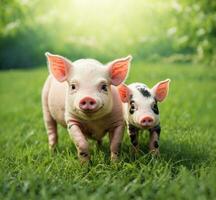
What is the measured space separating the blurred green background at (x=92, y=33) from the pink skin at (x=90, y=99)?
41.1ft

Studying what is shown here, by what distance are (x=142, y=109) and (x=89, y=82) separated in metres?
0.47

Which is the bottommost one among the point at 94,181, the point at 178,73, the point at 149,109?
the point at 178,73

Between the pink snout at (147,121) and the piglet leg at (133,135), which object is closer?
the pink snout at (147,121)

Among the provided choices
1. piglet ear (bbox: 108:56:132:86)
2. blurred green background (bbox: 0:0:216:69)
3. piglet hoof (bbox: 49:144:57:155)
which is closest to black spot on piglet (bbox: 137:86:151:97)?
piglet ear (bbox: 108:56:132:86)

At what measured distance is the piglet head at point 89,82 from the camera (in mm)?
4004

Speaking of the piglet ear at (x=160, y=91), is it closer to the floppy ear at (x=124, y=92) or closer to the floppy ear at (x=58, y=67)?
the floppy ear at (x=124, y=92)

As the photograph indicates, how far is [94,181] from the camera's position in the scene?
3785 mm

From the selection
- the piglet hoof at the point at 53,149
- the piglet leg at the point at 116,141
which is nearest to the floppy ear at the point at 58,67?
the piglet leg at the point at 116,141

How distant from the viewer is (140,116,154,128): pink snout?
4078 mm

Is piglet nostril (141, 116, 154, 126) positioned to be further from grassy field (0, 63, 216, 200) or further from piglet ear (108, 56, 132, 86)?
piglet ear (108, 56, 132, 86)

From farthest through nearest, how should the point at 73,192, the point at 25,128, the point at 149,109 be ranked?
the point at 25,128
the point at 149,109
the point at 73,192

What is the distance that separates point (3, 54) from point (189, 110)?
37.6 ft

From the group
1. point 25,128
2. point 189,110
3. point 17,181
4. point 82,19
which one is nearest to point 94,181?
point 17,181

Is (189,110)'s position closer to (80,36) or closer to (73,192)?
(73,192)
